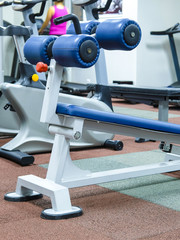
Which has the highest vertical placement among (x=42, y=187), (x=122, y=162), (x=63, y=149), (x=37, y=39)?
→ (x=37, y=39)

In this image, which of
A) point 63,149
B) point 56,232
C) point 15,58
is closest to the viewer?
point 56,232

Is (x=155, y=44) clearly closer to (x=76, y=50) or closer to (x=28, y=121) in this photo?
(x=28, y=121)

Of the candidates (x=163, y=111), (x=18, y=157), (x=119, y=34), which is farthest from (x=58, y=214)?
(x=163, y=111)

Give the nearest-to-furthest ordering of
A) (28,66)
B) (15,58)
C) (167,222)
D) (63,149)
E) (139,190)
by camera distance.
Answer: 1. (167,222)
2. (63,149)
3. (139,190)
4. (28,66)
5. (15,58)

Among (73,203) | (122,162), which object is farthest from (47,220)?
(122,162)

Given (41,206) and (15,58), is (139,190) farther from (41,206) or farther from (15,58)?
(15,58)

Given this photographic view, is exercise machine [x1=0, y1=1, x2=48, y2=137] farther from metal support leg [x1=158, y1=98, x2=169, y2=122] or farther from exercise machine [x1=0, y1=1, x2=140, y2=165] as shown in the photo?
metal support leg [x1=158, y1=98, x2=169, y2=122]

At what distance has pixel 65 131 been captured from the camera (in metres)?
2.01

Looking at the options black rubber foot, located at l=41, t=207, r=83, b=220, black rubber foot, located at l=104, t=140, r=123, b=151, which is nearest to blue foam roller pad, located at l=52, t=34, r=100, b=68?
black rubber foot, located at l=41, t=207, r=83, b=220

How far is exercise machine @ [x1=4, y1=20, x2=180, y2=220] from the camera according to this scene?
190 centimetres

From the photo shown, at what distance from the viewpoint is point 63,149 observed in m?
2.02

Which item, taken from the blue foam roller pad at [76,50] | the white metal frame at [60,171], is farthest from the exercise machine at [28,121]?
the blue foam roller pad at [76,50]

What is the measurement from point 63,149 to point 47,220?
0.35 metres

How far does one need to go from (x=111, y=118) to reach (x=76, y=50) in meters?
0.39
